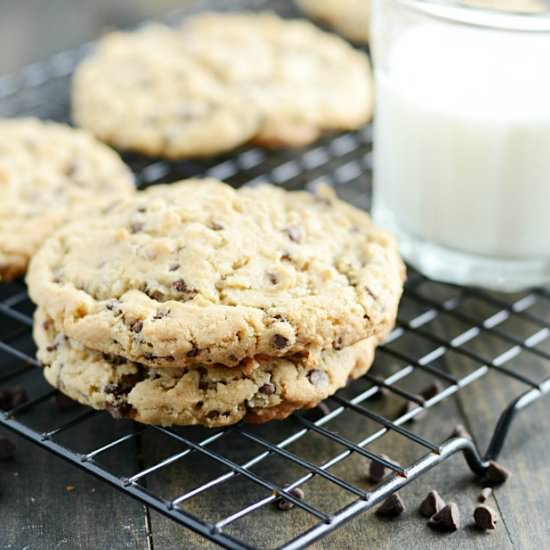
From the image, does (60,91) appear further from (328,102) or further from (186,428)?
(186,428)

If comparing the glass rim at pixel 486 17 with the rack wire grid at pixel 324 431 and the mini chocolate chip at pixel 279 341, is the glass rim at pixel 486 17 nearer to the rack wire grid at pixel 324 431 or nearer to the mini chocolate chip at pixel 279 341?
the rack wire grid at pixel 324 431

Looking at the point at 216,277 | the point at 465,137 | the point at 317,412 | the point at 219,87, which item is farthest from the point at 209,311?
the point at 219,87

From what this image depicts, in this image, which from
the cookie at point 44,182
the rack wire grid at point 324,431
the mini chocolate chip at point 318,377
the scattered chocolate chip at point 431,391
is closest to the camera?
the rack wire grid at point 324,431

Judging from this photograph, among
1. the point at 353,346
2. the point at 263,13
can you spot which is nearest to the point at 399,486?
the point at 353,346

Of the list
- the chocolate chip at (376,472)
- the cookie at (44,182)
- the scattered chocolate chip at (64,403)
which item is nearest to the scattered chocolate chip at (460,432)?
the chocolate chip at (376,472)

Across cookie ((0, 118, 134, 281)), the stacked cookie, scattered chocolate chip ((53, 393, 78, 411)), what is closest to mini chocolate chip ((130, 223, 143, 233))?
the stacked cookie

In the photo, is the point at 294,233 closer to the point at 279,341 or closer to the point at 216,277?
the point at 216,277

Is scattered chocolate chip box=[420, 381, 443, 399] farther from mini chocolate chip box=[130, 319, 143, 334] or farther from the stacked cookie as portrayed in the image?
mini chocolate chip box=[130, 319, 143, 334]
